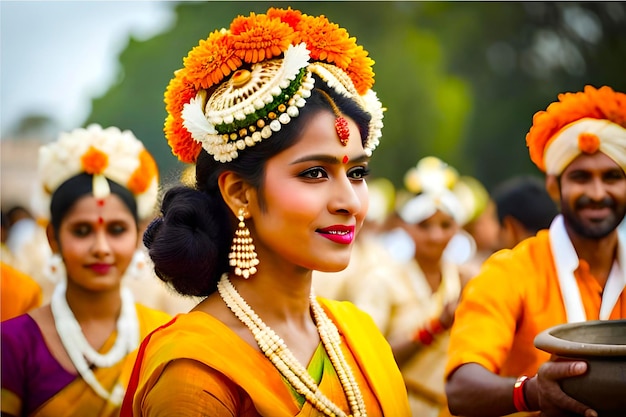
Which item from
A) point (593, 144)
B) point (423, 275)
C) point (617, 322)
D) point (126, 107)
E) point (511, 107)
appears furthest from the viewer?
point (126, 107)

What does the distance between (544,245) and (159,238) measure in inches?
71.1

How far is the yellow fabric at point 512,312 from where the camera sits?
365 cm

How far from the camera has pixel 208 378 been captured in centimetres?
254

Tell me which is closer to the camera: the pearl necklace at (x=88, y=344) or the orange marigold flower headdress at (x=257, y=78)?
the orange marigold flower headdress at (x=257, y=78)

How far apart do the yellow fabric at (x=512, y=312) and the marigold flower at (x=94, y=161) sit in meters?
1.71

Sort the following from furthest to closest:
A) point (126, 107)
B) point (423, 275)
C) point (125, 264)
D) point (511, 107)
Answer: point (126, 107)
point (511, 107)
point (423, 275)
point (125, 264)

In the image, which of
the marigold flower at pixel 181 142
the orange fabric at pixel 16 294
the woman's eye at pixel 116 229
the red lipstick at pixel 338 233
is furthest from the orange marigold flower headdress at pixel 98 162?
the red lipstick at pixel 338 233

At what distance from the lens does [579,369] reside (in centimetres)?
284

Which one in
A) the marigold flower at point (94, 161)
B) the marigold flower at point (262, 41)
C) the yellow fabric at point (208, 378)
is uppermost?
the marigold flower at point (94, 161)

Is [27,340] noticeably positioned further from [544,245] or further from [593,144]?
[593,144]

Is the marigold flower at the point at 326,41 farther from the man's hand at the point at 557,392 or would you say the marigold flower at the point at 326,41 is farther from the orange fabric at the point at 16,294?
the orange fabric at the point at 16,294

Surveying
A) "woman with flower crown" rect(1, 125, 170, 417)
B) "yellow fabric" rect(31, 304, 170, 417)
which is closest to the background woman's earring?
"woman with flower crown" rect(1, 125, 170, 417)

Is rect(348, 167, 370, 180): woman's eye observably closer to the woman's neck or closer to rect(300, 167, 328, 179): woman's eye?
rect(300, 167, 328, 179): woman's eye

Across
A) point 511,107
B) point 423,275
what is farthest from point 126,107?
point 423,275
